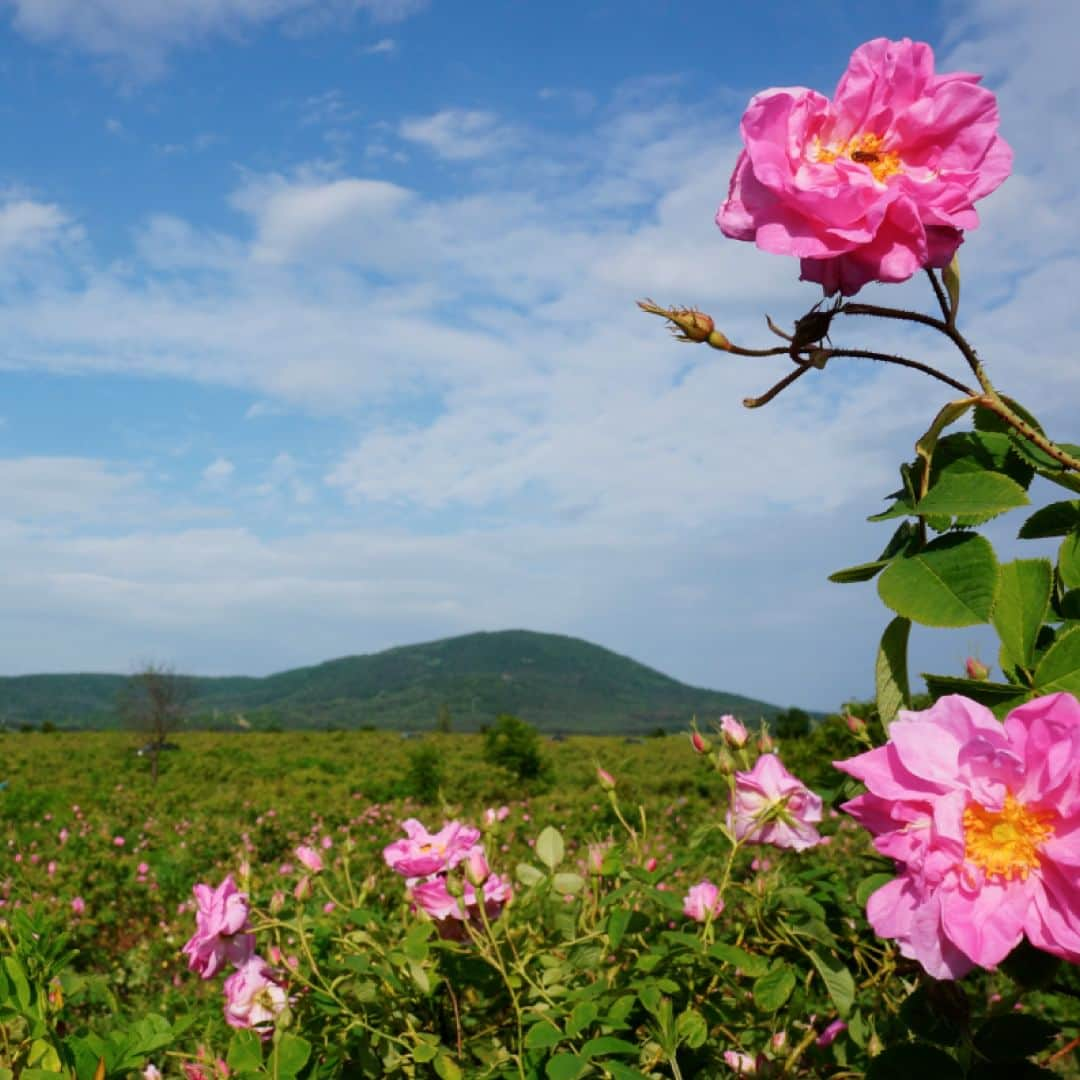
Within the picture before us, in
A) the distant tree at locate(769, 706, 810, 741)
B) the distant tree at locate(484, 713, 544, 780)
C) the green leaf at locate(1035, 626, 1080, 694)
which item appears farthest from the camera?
the distant tree at locate(769, 706, 810, 741)

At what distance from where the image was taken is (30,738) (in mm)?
20031

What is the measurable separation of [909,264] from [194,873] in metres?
8.11

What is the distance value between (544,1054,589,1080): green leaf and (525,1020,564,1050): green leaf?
67mm

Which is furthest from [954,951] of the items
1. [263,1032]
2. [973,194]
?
[263,1032]

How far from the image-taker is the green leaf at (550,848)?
1.65 meters

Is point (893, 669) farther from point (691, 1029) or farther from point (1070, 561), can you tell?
point (691, 1029)

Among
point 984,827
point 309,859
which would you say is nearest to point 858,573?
point 984,827

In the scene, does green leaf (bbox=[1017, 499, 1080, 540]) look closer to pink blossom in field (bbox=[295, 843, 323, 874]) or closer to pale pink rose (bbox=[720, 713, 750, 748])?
pale pink rose (bbox=[720, 713, 750, 748])

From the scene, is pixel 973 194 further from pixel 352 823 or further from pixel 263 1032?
pixel 352 823

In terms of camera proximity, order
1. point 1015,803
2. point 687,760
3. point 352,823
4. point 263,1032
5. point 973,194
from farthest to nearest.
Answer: point 687,760 < point 352,823 < point 263,1032 < point 973,194 < point 1015,803

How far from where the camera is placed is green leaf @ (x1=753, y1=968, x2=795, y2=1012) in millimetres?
1460

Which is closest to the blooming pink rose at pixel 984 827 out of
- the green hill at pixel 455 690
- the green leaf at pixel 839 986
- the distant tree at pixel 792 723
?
the green leaf at pixel 839 986

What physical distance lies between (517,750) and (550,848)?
12348 mm

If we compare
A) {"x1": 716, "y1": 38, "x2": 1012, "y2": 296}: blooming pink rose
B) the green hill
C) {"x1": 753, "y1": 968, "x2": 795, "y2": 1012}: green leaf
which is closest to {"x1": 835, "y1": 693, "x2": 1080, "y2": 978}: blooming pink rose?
{"x1": 716, "y1": 38, "x2": 1012, "y2": 296}: blooming pink rose
